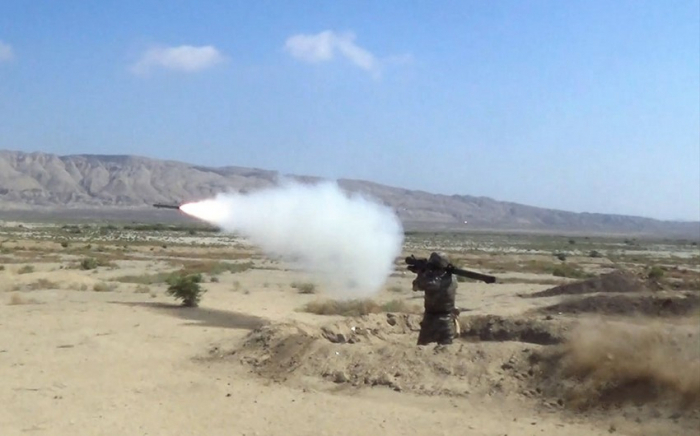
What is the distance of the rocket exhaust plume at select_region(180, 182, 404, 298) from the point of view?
23.1 metres

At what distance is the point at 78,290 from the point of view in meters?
27.1

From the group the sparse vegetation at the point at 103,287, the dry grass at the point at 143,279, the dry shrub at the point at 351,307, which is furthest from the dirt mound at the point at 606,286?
the sparse vegetation at the point at 103,287

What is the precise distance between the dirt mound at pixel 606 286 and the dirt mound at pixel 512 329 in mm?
10236

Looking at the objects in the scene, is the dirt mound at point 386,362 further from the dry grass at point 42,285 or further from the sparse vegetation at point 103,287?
the dry grass at point 42,285

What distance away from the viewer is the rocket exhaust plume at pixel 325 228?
2311 cm

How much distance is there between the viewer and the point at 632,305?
23.6 meters

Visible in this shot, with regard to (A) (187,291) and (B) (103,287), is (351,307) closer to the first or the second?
(A) (187,291)

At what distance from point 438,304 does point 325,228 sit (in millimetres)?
7886

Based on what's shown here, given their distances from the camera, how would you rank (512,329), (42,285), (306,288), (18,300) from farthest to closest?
A: (306,288), (42,285), (18,300), (512,329)

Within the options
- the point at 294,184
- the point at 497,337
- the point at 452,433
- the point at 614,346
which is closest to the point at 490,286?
the point at 294,184

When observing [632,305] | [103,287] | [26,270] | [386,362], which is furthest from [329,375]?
[26,270]

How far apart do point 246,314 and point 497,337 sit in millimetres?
7280

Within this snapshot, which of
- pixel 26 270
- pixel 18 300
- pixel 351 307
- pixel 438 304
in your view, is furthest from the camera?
pixel 26 270

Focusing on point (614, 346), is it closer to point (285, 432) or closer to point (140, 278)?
point (285, 432)
